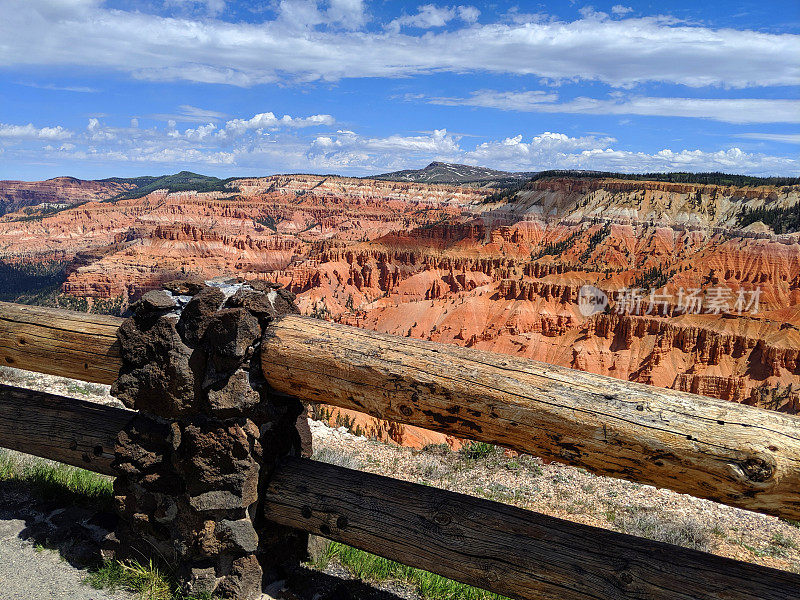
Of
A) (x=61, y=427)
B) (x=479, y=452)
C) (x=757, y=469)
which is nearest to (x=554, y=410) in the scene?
(x=757, y=469)

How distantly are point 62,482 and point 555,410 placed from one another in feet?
11.6

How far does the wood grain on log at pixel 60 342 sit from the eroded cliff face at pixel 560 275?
954cm

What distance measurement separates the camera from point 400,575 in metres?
3.04

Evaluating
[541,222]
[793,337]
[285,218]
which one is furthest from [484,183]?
[793,337]

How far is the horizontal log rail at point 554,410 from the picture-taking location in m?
1.91

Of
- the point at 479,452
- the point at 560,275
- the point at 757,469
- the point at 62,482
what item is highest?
the point at 757,469

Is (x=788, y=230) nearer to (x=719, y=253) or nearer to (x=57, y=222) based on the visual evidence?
(x=719, y=253)

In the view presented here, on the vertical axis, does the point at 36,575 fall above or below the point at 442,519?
below

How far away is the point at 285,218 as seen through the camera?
4668 inches

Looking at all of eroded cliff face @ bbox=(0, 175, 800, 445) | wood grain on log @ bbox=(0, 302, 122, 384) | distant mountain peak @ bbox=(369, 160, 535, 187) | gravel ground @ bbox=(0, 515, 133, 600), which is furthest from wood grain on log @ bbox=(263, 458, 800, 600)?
distant mountain peak @ bbox=(369, 160, 535, 187)

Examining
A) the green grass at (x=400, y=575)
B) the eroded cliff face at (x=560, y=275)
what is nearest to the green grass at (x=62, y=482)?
the green grass at (x=400, y=575)

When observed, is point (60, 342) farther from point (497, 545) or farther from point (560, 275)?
point (560, 275)

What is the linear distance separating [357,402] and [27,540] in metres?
2.30

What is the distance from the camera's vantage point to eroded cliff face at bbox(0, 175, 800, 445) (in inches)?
1367
